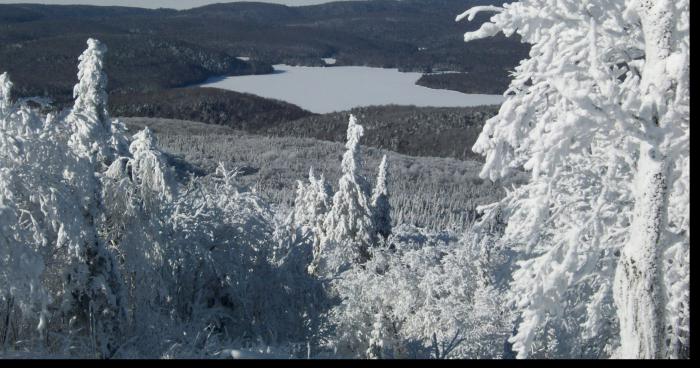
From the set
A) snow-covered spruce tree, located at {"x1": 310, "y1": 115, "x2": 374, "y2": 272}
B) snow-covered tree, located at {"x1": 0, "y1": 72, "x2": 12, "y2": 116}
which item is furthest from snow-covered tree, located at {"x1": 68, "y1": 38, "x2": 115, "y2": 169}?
snow-covered spruce tree, located at {"x1": 310, "y1": 115, "x2": 374, "y2": 272}

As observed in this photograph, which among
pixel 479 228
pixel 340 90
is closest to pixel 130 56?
pixel 340 90

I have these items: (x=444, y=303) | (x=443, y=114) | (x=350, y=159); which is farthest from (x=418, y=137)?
(x=444, y=303)

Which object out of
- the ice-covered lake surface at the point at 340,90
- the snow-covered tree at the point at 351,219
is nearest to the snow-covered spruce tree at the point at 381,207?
the snow-covered tree at the point at 351,219

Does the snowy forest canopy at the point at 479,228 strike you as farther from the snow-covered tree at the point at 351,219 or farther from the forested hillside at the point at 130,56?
the forested hillside at the point at 130,56

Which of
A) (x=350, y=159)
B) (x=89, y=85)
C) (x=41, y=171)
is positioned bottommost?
(x=350, y=159)

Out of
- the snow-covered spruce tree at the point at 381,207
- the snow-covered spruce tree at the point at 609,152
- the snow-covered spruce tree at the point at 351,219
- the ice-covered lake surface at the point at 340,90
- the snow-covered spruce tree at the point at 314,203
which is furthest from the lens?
the ice-covered lake surface at the point at 340,90

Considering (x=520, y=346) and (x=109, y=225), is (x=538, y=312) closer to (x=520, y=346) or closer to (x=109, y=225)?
(x=520, y=346)
